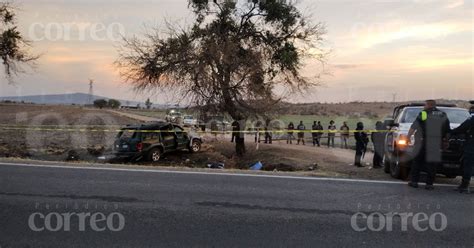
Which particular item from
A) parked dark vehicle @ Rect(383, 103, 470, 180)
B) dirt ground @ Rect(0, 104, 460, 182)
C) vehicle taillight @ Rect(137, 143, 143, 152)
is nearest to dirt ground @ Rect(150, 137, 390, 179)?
dirt ground @ Rect(0, 104, 460, 182)

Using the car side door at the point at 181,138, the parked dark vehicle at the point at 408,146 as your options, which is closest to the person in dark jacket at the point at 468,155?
the parked dark vehicle at the point at 408,146

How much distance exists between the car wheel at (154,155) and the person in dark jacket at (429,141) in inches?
491

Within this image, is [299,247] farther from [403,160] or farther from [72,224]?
[403,160]

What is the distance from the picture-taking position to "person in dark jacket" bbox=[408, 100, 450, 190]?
9055 mm

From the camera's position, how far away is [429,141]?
9.14 m

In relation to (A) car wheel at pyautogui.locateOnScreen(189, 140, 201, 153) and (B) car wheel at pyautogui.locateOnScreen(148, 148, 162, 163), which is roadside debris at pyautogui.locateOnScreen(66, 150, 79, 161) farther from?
(A) car wheel at pyautogui.locateOnScreen(189, 140, 201, 153)

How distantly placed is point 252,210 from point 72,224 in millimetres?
2550

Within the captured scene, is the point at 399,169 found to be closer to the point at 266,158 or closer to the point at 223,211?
the point at 223,211

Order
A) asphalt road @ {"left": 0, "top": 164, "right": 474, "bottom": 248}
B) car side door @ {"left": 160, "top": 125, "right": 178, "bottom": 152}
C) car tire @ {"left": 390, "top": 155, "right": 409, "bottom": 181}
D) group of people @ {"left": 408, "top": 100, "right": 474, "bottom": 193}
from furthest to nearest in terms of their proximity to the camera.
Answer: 1. car side door @ {"left": 160, "top": 125, "right": 178, "bottom": 152}
2. car tire @ {"left": 390, "top": 155, "right": 409, "bottom": 181}
3. group of people @ {"left": 408, "top": 100, "right": 474, "bottom": 193}
4. asphalt road @ {"left": 0, "top": 164, "right": 474, "bottom": 248}

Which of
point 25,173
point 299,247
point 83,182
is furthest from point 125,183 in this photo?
point 299,247

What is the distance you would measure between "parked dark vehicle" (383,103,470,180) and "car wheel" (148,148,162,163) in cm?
1051

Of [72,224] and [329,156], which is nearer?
[72,224]

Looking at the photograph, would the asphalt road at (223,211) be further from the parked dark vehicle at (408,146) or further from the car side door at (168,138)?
the car side door at (168,138)

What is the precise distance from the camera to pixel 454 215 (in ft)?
22.7
